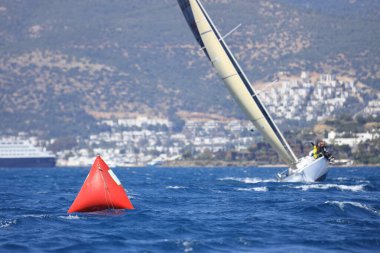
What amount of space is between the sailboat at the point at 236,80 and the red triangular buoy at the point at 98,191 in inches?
947

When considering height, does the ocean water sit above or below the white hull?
below

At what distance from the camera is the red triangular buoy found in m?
43.9

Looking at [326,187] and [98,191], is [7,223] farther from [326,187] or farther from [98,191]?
[326,187]

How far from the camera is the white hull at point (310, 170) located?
68188 millimetres

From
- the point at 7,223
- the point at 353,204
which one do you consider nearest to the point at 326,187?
the point at 353,204

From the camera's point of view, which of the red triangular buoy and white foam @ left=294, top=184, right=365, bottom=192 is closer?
the red triangular buoy

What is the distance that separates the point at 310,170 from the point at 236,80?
7.19 m

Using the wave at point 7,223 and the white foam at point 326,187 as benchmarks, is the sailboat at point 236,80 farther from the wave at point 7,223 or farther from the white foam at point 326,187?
the wave at point 7,223

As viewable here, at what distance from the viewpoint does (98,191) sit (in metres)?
43.9

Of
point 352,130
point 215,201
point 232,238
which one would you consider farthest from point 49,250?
point 352,130

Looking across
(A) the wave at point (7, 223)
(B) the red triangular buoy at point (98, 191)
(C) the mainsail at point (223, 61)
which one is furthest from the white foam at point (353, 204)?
(C) the mainsail at point (223, 61)

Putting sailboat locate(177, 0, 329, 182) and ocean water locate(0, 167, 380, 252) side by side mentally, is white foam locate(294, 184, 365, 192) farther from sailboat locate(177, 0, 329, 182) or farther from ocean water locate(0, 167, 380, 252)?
ocean water locate(0, 167, 380, 252)

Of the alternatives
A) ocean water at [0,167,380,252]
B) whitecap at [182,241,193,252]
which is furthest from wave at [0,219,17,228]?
whitecap at [182,241,193,252]

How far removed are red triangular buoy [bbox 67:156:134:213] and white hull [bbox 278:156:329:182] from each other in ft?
84.5
